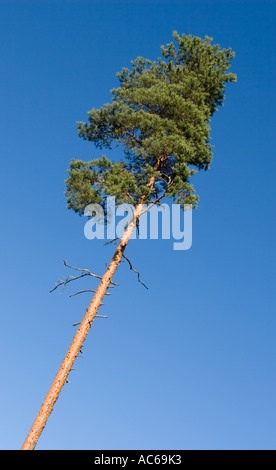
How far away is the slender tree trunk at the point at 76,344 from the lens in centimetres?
1046

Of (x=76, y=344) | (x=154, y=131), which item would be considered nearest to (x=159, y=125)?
(x=154, y=131)

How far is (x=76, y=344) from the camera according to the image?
38.7 ft

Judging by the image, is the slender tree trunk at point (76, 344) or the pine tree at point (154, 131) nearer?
the slender tree trunk at point (76, 344)

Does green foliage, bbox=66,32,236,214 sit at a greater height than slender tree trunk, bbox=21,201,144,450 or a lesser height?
greater

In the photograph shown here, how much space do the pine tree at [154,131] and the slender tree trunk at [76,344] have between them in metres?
0.03

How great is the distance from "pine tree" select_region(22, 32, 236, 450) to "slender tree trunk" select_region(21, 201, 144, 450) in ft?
0.10

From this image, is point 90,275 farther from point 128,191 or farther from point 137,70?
point 137,70

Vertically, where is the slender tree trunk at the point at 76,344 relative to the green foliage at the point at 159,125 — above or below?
below

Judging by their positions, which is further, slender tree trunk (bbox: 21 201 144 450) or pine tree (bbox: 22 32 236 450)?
pine tree (bbox: 22 32 236 450)

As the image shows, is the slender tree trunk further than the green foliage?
No

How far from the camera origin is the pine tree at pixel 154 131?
46.6 ft

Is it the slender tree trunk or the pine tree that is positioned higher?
the pine tree

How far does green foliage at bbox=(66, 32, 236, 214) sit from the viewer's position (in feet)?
47.2
